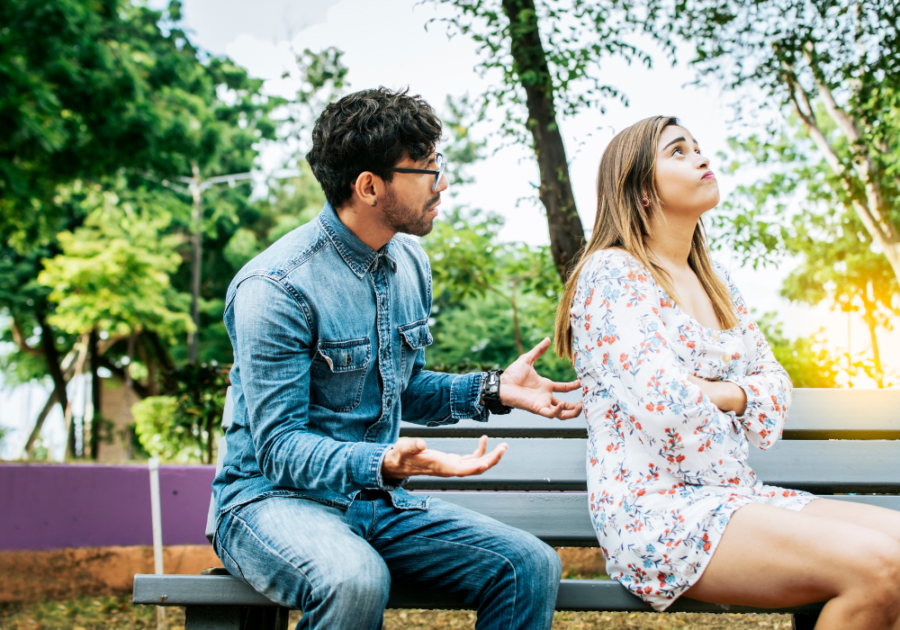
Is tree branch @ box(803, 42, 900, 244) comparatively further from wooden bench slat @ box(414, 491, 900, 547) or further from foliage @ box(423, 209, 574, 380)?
wooden bench slat @ box(414, 491, 900, 547)

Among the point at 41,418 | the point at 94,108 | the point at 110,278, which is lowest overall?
the point at 41,418

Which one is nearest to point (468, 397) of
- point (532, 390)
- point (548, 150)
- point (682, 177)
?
point (532, 390)

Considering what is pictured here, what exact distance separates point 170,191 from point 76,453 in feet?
33.1

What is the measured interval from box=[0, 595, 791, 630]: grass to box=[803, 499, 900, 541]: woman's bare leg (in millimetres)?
1450

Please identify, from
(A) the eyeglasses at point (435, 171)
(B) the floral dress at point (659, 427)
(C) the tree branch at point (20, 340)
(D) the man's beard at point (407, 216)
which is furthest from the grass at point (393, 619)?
(C) the tree branch at point (20, 340)

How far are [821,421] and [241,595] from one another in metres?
2.08

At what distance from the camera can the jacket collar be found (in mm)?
2264

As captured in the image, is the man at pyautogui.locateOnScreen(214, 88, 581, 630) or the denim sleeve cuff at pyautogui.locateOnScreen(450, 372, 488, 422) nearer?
the man at pyautogui.locateOnScreen(214, 88, 581, 630)

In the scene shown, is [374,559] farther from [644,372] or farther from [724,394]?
[724,394]

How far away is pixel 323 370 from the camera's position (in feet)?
6.99

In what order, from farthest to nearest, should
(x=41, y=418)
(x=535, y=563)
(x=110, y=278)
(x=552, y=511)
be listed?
(x=41, y=418) < (x=110, y=278) < (x=552, y=511) < (x=535, y=563)

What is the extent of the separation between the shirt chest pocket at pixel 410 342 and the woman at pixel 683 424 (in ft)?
1.48

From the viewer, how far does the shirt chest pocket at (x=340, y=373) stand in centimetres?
212

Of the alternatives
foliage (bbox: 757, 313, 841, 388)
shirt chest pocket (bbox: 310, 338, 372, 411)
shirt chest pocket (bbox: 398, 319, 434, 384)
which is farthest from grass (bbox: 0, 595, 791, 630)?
foliage (bbox: 757, 313, 841, 388)
